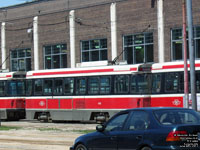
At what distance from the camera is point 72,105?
3184 cm

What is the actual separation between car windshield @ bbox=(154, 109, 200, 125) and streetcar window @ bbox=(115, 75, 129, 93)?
17149 millimetres

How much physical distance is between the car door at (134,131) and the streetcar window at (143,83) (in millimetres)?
15993

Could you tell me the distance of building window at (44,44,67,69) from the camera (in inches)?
1866

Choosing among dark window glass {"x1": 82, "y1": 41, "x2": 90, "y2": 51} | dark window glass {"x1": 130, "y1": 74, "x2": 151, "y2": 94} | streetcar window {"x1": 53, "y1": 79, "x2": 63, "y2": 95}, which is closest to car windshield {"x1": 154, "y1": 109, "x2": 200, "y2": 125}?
dark window glass {"x1": 130, "y1": 74, "x2": 151, "y2": 94}

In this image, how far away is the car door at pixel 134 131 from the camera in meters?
11.6

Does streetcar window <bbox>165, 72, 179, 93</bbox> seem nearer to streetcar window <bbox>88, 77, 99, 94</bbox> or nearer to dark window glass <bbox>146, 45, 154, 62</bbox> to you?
streetcar window <bbox>88, 77, 99, 94</bbox>

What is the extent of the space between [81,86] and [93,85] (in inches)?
36.4

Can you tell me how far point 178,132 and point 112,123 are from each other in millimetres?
2184

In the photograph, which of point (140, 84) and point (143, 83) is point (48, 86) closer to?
point (140, 84)

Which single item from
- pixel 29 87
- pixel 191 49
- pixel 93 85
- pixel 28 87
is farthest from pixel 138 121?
pixel 28 87

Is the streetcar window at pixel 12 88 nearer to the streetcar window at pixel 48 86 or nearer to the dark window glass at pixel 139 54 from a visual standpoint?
the streetcar window at pixel 48 86

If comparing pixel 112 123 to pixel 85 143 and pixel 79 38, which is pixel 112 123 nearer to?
pixel 85 143

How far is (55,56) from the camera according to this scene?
48.2m

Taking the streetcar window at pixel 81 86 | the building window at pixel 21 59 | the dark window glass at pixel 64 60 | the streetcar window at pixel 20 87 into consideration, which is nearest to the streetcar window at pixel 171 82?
the streetcar window at pixel 81 86
